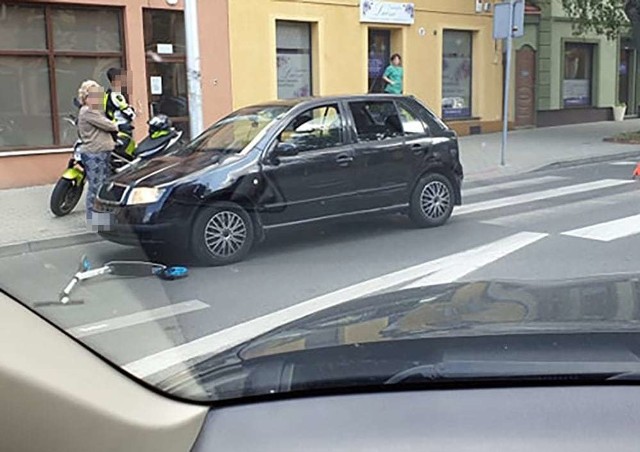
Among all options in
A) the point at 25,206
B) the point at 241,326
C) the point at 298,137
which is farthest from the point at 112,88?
the point at 241,326

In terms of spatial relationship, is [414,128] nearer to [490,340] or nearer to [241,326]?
[241,326]

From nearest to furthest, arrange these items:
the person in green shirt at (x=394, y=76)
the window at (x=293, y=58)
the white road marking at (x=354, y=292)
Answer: the white road marking at (x=354, y=292) < the window at (x=293, y=58) < the person in green shirt at (x=394, y=76)

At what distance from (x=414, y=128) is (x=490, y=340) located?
21.4 feet

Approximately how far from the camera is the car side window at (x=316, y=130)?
290 inches

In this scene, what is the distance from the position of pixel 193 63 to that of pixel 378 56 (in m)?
7.93

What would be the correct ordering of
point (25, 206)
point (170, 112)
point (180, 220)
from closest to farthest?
point (180, 220) → point (25, 206) → point (170, 112)

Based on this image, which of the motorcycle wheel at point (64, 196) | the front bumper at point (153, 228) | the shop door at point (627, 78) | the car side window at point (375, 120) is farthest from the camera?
the shop door at point (627, 78)

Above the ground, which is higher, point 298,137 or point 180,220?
point 298,137

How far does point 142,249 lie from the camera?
6770mm

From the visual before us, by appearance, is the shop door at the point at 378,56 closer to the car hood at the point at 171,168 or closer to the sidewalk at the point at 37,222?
the sidewalk at the point at 37,222

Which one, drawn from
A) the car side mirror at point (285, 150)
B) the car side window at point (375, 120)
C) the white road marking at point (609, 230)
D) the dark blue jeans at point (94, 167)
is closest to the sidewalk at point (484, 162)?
the dark blue jeans at point (94, 167)

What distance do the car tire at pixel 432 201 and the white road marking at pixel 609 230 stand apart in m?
1.36

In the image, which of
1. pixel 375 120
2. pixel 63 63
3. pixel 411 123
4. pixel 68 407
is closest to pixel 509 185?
pixel 411 123

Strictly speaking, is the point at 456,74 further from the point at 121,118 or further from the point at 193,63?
the point at 121,118
